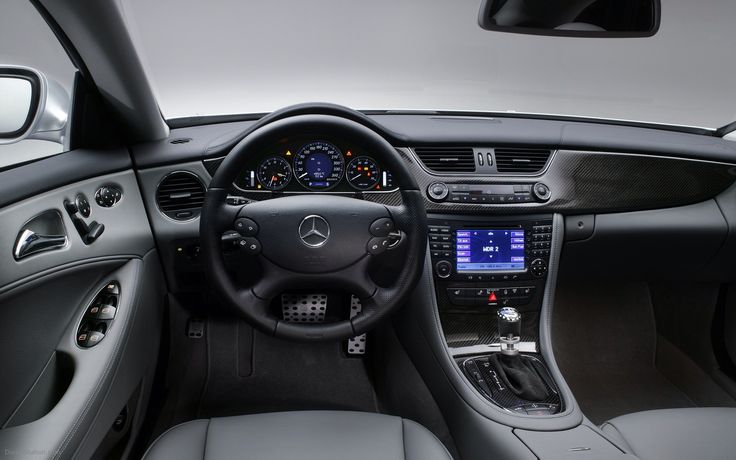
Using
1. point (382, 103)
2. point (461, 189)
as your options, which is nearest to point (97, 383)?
point (461, 189)

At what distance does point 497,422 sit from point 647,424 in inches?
15.8

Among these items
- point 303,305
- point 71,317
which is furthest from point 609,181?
point 71,317

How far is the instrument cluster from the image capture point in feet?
6.07

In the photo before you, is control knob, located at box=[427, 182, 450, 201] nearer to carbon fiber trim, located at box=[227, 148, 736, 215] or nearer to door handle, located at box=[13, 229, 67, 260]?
carbon fiber trim, located at box=[227, 148, 736, 215]

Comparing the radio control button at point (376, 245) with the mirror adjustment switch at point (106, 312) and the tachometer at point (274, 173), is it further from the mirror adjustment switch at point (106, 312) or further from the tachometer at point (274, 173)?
the mirror adjustment switch at point (106, 312)

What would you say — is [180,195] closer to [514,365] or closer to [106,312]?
[106,312]

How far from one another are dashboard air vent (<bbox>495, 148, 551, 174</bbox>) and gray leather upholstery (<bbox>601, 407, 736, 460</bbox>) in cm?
93

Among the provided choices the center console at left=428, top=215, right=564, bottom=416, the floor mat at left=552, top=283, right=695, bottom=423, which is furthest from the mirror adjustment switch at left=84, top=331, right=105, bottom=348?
the floor mat at left=552, top=283, right=695, bottom=423

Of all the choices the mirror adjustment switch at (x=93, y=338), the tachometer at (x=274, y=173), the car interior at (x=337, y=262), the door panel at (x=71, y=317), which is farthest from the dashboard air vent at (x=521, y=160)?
the mirror adjustment switch at (x=93, y=338)

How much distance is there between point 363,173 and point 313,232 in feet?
1.01

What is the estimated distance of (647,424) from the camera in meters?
1.58

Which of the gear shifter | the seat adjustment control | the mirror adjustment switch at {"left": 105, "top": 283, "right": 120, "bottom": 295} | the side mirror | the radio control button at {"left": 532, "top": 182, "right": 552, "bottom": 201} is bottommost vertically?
the gear shifter

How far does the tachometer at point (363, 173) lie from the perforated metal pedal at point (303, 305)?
0.49 m

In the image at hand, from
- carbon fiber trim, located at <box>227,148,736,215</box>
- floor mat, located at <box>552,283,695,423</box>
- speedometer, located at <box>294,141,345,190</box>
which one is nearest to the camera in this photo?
speedometer, located at <box>294,141,345,190</box>
